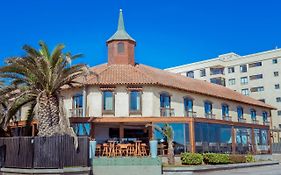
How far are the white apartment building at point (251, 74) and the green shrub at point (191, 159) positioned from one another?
44325mm

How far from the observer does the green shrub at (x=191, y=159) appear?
26844 millimetres

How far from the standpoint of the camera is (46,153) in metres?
20.4

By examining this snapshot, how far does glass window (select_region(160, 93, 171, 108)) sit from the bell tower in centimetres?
508

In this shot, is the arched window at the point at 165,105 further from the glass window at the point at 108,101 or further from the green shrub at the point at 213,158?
the green shrub at the point at 213,158

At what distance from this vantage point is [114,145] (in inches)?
1073

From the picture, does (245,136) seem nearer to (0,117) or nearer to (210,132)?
(210,132)

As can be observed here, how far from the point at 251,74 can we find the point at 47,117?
59.4 metres

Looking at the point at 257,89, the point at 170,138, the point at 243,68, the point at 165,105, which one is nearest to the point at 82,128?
the point at 170,138

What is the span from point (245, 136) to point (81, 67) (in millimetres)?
19807

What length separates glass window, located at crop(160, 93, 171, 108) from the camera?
1312 inches

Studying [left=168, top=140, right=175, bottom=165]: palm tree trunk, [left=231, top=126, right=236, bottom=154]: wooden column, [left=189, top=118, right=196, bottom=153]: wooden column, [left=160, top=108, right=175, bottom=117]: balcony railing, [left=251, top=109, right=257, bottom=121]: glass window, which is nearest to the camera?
[left=168, top=140, right=175, bottom=165]: palm tree trunk

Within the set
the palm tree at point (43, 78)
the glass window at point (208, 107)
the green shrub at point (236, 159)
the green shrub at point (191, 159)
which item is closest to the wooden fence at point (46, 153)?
the palm tree at point (43, 78)

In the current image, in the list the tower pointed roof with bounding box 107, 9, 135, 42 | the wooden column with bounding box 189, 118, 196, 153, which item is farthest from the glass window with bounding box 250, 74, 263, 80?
the wooden column with bounding box 189, 118, 196, 153

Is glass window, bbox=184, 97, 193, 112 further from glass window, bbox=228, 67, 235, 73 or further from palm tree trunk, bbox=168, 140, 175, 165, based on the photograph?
glass window, bbox=228, 67, 235, 73
